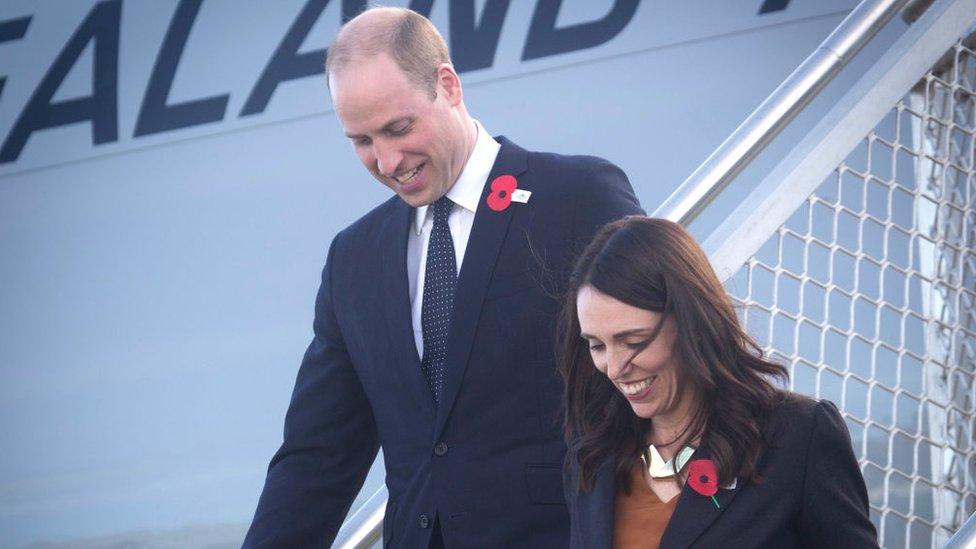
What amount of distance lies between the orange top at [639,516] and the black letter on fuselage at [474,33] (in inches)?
96.8

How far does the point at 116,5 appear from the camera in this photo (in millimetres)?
4238

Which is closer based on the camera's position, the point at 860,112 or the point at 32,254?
the point at 860,112

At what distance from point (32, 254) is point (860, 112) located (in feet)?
9.62

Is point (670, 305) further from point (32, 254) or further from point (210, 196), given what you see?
point (32, 254)

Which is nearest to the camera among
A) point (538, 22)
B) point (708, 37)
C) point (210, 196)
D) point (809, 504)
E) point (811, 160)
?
point (809, 504)

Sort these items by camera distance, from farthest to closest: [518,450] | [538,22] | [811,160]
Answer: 1. [538,22]
2. [811,160]
3. [518,450]

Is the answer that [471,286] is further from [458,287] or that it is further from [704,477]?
[704,477]

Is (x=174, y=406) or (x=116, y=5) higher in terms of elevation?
(x=116, y=5)

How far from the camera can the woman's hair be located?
1.45 metres

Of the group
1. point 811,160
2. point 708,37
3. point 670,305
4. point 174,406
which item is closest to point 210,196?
point 174,406

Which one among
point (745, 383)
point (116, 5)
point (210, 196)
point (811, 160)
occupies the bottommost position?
point (745, 383)

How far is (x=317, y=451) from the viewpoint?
1909 mm

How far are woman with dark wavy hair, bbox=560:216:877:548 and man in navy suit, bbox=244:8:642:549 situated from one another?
0.50ft

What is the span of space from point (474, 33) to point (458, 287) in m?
2.23
